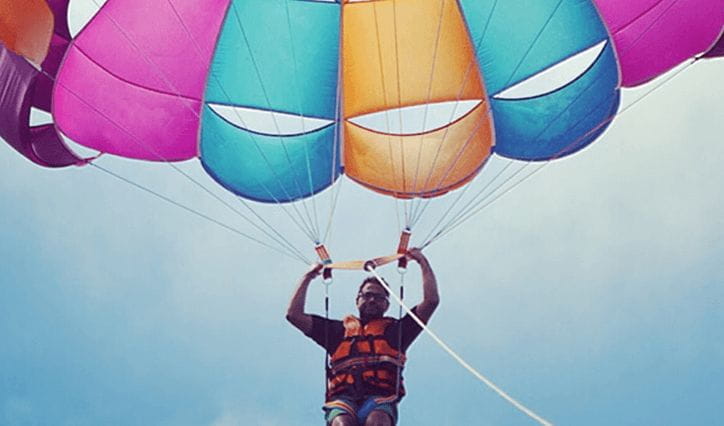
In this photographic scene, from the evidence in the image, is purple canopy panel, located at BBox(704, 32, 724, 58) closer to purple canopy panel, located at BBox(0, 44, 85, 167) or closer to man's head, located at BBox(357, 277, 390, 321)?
man's head, located at BBox(357, 277, 390, 321)

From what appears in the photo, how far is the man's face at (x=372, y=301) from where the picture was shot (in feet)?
20.4

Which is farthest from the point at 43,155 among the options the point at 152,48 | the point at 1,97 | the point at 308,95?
the point at 308,95

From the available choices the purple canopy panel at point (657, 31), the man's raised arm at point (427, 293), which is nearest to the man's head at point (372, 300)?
the man's raised arm at point (427, 293)

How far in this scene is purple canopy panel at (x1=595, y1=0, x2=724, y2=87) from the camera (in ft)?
22.2

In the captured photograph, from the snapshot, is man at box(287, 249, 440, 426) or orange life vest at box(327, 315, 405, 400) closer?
man at box(287, 249, 440, 426)

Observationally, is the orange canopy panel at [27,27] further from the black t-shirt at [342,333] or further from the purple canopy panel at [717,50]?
the purple canopy panel at [717,50]

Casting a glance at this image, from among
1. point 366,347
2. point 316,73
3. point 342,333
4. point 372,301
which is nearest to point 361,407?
point 366,347

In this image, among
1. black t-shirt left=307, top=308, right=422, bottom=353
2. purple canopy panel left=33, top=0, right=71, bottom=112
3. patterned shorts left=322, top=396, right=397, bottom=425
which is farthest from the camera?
purple canopy panel left=33, top=0, right=71, bottom=112

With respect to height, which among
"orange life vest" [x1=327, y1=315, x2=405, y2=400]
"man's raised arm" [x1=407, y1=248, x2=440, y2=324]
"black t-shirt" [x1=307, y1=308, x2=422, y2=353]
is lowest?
"orange life vest" [x1=327, y1=315, x2=405, y2=400]

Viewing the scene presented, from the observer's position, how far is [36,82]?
6918mm

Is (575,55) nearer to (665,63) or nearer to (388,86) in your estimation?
(665,63)

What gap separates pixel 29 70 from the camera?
266 inches

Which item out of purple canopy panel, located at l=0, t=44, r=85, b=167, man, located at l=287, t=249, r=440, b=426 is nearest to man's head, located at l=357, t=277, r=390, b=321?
man, located at l=287, t=249, r=440, b=426

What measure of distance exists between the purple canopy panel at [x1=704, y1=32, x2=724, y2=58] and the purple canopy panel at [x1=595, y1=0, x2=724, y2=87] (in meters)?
0.04
